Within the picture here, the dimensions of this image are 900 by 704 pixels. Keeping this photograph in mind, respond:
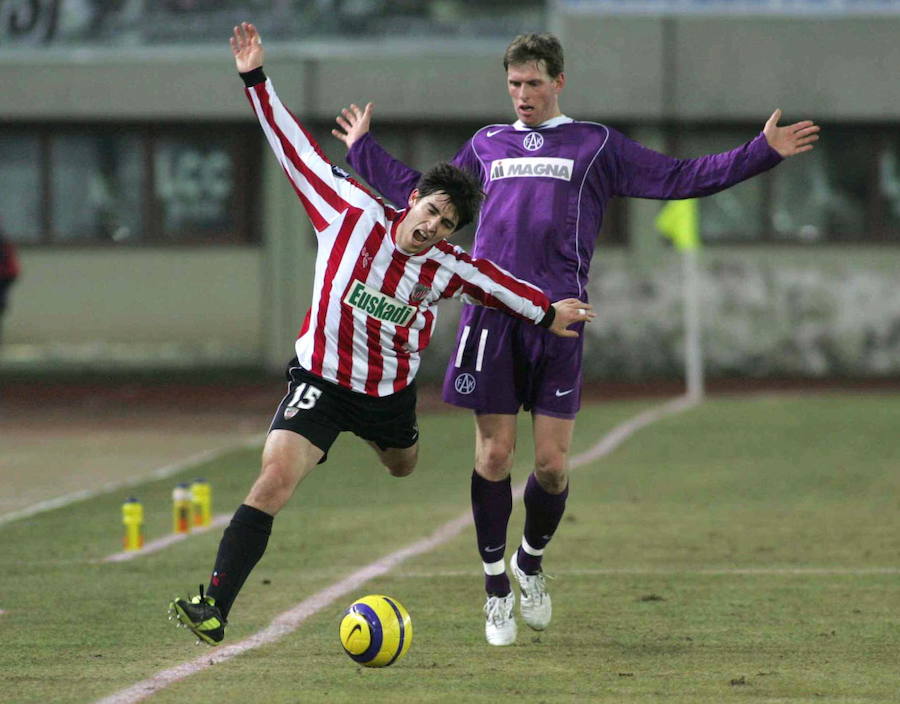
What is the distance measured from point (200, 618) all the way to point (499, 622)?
137 centimetres

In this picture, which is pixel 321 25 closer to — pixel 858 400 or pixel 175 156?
pixel 175 156

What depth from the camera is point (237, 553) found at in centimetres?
656

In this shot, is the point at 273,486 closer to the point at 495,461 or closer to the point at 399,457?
the point at 399,457

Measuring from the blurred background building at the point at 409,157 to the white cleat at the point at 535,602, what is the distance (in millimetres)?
17265

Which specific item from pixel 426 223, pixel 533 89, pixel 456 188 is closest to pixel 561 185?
pixel 533 89

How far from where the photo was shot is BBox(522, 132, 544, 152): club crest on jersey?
752 centimetres

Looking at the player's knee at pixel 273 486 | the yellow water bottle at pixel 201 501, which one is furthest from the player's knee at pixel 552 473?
the yellow water bottle at pixel 201 501

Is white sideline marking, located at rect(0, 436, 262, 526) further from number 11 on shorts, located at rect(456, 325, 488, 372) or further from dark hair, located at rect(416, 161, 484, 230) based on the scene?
dark hair, located at rect(416, 161, 484, 230)

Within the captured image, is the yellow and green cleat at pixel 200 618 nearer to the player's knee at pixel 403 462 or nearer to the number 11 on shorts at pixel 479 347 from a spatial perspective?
the player's knee at pixel 403 462

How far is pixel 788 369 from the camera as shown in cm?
2616

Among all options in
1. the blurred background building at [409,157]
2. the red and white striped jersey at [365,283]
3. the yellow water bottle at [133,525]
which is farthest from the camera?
the blurred background building at [409,157]

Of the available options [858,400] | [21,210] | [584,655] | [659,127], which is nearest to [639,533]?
[584,655]

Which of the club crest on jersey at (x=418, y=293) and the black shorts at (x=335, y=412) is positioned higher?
the club crest on jersey at (x=418, y=293)

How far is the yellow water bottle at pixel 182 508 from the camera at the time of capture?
10.4m
